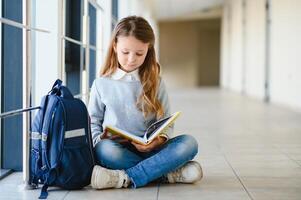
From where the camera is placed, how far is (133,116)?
96.0 inches

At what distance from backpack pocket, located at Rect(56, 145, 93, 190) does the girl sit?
47 millimetres

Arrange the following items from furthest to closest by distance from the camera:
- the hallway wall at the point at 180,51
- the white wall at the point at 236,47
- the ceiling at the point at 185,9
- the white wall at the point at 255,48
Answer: the hallway wall at the point at 180,51
the ceiling at the point at 185,9
the white wall at the point at 236,47
the white wall at the point at 255,48

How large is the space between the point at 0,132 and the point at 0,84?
279 millimetres

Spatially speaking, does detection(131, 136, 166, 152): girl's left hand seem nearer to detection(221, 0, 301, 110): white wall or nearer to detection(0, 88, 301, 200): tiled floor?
detection(0, 88, 301, 200): tiled floor

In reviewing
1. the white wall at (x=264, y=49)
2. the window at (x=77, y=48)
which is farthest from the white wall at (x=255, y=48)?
the window at (x=77, y=48)

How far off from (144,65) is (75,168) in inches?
27.0

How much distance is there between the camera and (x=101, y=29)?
484 centimetres

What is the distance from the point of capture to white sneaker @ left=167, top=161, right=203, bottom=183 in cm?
240

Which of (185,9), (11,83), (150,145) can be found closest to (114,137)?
(150,145)

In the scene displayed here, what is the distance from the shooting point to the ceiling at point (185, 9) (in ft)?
50.2

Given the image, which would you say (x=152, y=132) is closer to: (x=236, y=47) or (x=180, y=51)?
(x=236, y=47)

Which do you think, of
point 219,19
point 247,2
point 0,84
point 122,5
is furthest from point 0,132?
point 219,19

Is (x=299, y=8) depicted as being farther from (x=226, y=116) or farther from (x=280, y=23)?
(x=226, y=116)

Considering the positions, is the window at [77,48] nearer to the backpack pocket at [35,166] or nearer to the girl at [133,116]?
the girl at [133,116]
